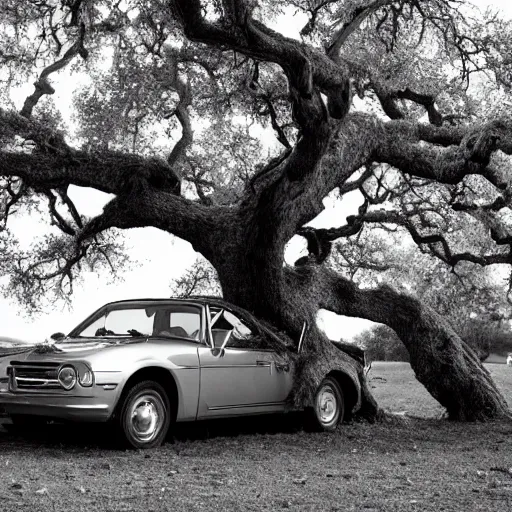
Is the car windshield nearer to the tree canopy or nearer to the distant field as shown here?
the tree canopy

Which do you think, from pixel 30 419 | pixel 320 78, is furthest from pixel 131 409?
pixel 320 78

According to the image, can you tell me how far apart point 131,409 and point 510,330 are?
40216 millimetres

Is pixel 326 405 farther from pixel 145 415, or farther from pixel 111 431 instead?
pixel 111 431

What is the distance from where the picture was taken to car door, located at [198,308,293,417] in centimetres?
1010

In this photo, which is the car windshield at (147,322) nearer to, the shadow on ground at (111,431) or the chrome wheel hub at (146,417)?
the chrome wheel hub at (146,417)

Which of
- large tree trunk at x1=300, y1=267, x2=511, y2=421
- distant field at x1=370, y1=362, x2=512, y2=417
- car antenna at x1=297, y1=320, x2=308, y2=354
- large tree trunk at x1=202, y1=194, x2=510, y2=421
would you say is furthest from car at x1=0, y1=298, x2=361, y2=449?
distant field at x1=370, y1=362, x2=512, y2=417

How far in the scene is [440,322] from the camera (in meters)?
15.8

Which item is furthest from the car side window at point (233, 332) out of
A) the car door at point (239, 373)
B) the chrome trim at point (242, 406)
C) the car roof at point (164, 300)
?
the chrome trim at point (242, 406)

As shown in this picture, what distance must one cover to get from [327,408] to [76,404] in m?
4.64

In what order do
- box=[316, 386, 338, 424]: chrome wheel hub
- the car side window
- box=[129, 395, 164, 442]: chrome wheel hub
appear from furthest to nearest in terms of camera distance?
box=[316, 386, 338, 424]: chrome wheel hub < the car side window < box=[129, 395, 164, 442]: chrome wheel hub

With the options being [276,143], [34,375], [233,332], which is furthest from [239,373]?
[276,143]

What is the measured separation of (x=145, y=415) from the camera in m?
9.35

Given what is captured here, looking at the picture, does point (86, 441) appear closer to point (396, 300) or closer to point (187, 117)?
point (396, 300)

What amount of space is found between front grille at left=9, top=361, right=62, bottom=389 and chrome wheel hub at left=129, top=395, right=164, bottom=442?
0.94 metres
